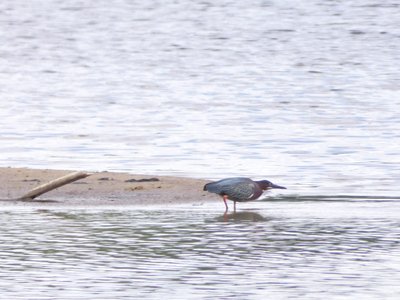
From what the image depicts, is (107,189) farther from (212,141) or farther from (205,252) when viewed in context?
(212,141)

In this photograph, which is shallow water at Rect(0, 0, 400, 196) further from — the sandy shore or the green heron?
A: the green heron

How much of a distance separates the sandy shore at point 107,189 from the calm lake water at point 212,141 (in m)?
0.67

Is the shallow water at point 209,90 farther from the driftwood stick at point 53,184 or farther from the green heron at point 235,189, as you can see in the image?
the driftwood stick at point 53,184

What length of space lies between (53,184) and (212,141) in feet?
23.1

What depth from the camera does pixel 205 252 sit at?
13.6 m

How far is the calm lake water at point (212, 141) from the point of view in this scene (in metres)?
12.7

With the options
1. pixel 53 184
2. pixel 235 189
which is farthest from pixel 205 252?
pixel 53 184

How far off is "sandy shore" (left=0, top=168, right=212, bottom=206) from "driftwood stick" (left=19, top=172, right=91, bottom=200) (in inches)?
3.6

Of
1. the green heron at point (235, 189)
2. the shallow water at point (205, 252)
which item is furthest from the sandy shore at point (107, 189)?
the green heron at point (235, 189)

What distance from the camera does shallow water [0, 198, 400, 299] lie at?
12.0 meters

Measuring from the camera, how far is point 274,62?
38.8 meters

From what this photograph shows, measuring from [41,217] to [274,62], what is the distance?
77.3ft

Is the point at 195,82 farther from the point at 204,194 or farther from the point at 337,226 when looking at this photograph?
the point at 337,226

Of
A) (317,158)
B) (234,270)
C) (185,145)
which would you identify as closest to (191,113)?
(185,145)
